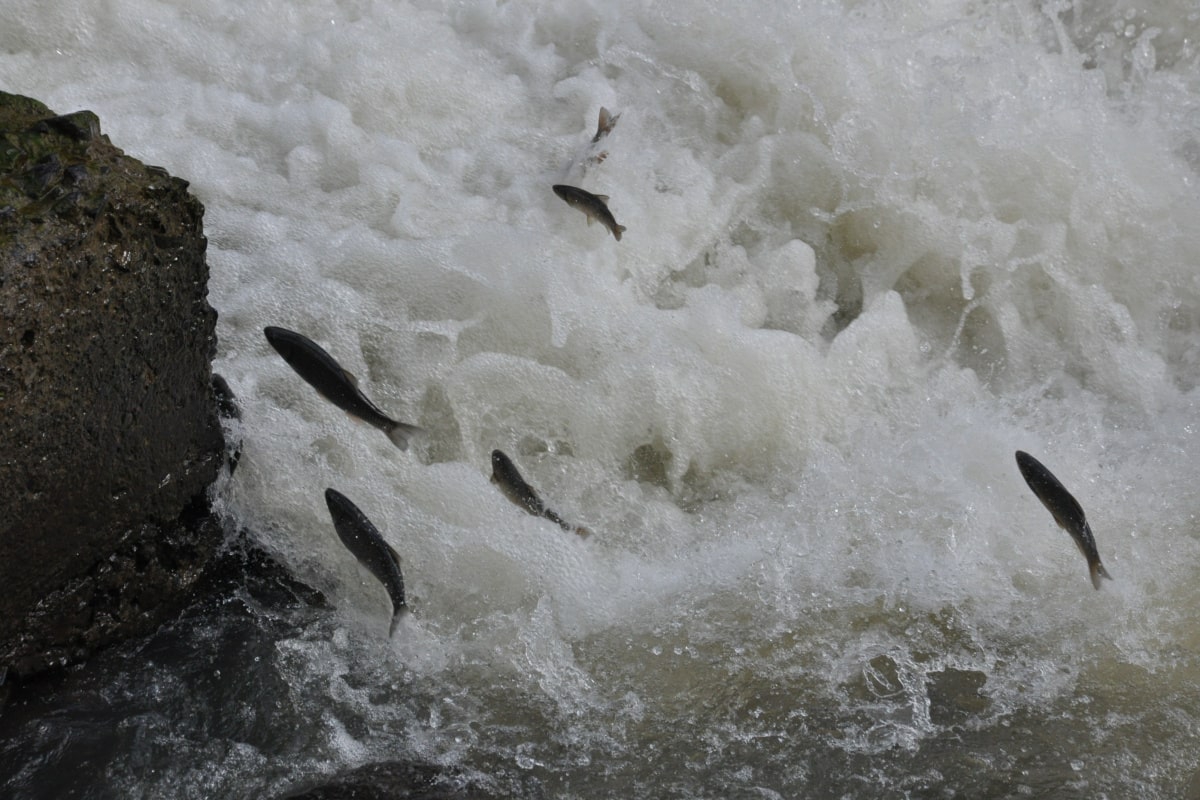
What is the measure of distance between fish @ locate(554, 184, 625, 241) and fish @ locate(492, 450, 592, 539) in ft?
3.99

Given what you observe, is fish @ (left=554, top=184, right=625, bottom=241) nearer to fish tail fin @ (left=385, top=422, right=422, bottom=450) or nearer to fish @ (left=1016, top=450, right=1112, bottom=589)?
fish tail fin @ (left=385, top=422, right=422, bottom=450)

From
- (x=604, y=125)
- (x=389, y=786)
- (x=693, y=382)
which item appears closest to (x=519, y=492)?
(x=693, y=382)

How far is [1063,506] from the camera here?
3.20m

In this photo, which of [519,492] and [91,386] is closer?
[91,386]

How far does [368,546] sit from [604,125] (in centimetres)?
253

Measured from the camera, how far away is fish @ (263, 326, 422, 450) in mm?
3025

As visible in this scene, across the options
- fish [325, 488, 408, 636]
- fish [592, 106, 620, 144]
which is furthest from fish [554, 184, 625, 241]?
fish [325, 488, 408, 636]

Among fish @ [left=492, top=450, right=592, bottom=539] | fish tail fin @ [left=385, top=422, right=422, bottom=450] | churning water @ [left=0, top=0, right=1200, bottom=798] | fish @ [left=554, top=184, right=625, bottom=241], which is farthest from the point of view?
fish @ [left=554, top=184, right=625, bottom=241]

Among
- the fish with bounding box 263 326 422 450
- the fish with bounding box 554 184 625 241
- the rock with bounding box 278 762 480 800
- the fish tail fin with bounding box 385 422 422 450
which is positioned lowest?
the rock with bounding box 278 762 480 800

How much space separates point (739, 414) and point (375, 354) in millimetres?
1271

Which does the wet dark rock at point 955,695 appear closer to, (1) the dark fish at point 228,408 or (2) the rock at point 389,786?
(2) the rock at point 389,786

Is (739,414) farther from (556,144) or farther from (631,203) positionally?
(556,144)

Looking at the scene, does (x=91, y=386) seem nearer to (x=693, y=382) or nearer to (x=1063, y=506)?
(x=693, y=382)

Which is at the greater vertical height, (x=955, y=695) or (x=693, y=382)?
(x=955, y=695)
